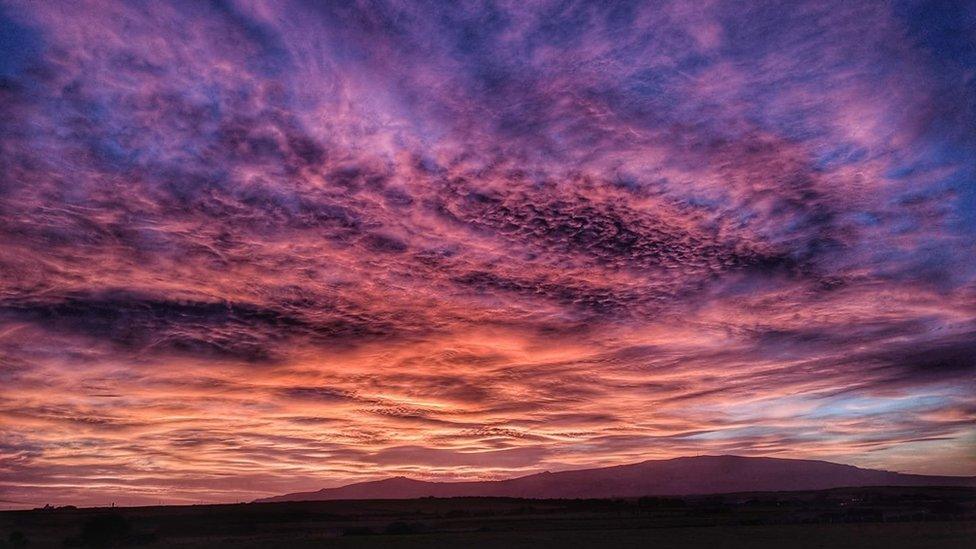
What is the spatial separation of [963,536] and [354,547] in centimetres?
4903

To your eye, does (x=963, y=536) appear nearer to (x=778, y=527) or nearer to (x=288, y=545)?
(x=778, y=527)

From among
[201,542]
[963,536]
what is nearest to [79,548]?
[201,542]

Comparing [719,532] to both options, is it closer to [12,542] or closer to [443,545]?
[443,545]

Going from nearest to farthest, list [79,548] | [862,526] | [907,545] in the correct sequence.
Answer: [907,545] < [79,548] < [862,526]

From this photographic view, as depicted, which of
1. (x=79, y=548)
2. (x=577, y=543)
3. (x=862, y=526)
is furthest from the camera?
(x=862, y=526)

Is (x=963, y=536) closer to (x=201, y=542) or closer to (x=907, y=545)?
(x=907, y=545)

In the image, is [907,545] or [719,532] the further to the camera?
[719,532]

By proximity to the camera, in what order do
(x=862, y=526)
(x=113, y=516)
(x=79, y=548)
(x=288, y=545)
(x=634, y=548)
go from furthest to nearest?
(x=113, y=516)
(x=862, y=526)
(x=79, y=548)
(x=288, y=545)
(x=634, y=548)

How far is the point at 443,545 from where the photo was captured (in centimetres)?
6112

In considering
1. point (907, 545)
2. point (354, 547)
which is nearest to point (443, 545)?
point (354, 547)

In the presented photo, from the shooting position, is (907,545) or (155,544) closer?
(907,545)

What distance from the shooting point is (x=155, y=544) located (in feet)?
226

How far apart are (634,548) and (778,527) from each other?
28.5 m

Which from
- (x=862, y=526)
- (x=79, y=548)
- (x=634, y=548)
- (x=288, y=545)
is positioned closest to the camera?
(x=634, y=548)
